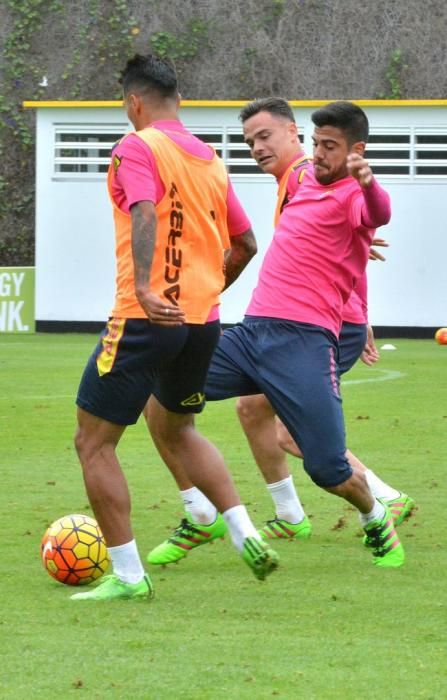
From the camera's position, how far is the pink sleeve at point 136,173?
5.78m

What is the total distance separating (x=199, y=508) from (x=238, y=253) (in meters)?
1.27

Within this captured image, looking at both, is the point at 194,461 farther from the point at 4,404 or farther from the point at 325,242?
the point at 4,404

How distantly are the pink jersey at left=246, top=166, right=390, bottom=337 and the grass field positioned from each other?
122 cm

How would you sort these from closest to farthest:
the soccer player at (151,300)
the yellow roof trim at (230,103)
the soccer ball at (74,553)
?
the soccer player at (151,300) < the soccer ball at (74,553) < the yellow roof trim at (230,103)

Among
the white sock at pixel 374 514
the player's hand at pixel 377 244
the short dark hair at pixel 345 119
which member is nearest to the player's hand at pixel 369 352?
the player's hand at pixel 377 244

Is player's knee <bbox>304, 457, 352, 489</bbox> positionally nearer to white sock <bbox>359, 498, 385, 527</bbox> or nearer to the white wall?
white sock <bbox>359, 498, 385, 527</bbox>

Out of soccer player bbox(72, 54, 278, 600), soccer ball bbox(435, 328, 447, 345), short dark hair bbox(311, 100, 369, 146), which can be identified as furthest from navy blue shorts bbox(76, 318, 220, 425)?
soccer ball bbox(435, 328, 447, 345)

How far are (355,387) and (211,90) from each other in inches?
531

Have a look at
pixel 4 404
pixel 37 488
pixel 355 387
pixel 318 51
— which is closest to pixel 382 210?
pixel 37 488

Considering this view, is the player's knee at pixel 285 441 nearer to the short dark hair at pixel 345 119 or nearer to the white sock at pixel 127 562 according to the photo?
the short dark hair at pixel 345 119

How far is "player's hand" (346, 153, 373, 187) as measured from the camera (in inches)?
237

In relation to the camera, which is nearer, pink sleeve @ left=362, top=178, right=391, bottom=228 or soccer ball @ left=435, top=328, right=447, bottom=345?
pink sleeve @ left=362, top=178, right=391, bottom=228

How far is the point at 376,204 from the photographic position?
6.21 meters

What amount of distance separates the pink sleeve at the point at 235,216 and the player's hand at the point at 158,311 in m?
0.84
